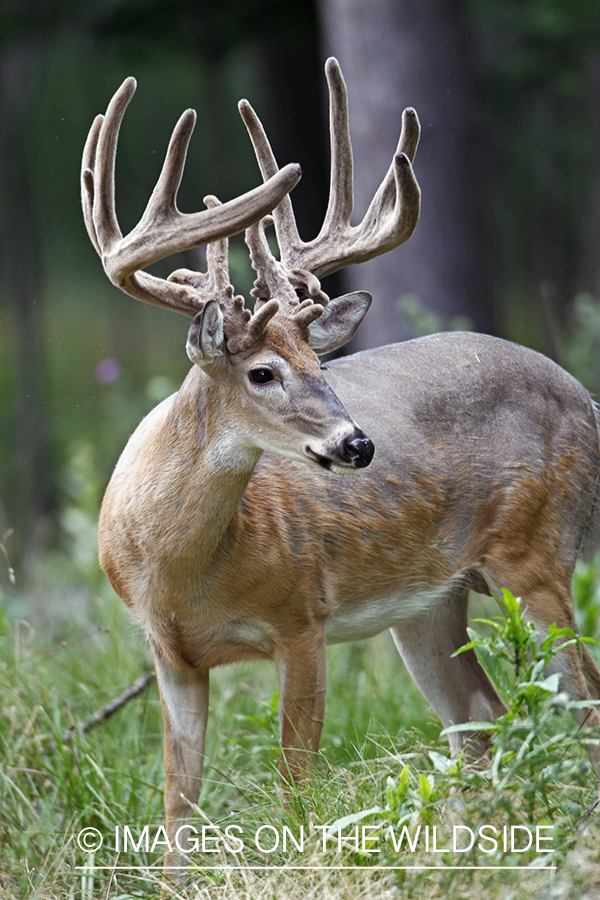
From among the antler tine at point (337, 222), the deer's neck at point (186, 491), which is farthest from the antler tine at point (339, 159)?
the deer's neck at point (186, 491)

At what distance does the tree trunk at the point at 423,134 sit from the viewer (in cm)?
794

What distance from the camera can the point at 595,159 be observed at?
1249 cm

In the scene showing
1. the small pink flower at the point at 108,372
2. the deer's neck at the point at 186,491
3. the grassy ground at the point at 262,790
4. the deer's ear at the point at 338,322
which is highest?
the deer's ear at the point at 338,322

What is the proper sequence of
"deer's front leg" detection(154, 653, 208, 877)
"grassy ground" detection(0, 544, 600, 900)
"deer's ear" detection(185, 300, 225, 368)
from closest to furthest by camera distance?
"grassy ground" detection(0, 544, 600, 900)
"deer's ear" detection(185, 300, 225, 368)
"deer's front leg" detection(154, 653, 208, 877)

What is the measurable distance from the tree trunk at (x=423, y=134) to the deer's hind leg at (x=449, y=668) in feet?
11.2

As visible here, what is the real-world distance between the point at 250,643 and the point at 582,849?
1484mm

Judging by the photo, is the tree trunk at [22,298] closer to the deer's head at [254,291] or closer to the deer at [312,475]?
the deer at [312,475]

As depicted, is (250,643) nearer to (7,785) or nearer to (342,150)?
(7,785)

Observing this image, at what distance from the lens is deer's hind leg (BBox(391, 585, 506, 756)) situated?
4.70 m

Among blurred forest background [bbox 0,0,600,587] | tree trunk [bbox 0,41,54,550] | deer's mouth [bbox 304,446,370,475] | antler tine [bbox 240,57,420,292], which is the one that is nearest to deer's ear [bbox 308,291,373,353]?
antler tine [bbox 240,57,420,292]

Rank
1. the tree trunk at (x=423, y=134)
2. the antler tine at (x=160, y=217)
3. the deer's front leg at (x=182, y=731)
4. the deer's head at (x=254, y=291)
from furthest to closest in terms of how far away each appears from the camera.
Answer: the tree trunk at (x=423, y=134) < the deer's front leg at (x=182, y=731) < the deer's head at (x=254, y=291) < the antler tine at (x=160, y=217)

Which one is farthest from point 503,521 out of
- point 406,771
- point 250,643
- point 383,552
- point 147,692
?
point 147,692

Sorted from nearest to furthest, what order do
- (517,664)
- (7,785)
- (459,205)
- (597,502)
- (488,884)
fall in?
(488,884)
(517,664)
(7,785)
(597,502)
(459,205)

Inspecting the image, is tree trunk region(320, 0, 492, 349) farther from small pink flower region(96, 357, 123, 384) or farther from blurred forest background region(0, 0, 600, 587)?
small pink flower region(96, 357, 123, 384)
